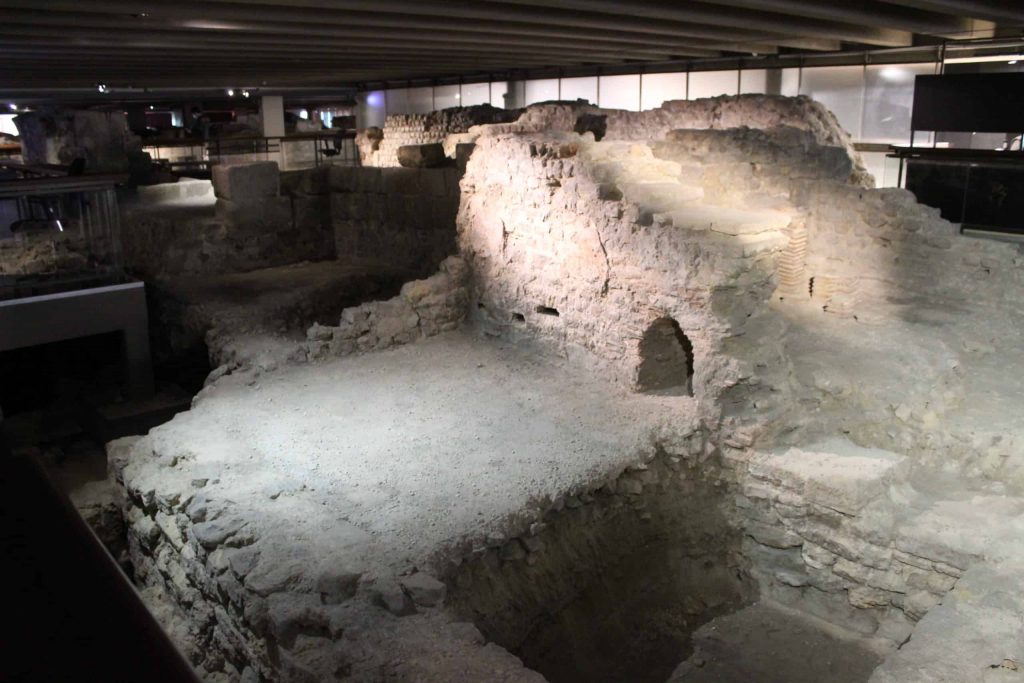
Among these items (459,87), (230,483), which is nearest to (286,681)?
(230,483)

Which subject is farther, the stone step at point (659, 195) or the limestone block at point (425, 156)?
the limestone block at point (425, 156)

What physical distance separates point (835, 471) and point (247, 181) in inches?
377

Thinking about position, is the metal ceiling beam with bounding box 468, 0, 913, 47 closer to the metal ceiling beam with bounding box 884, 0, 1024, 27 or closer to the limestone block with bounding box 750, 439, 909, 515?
the metal ceiling beam with bounding box 884, 0, 1024, 27

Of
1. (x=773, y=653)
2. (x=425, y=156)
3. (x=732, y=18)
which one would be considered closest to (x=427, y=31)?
(x=732, y=18)

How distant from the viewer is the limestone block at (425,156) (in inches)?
467

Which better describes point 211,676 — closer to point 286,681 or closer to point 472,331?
point 286,681

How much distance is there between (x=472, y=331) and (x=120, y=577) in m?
7.97

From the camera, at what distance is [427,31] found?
7172mm

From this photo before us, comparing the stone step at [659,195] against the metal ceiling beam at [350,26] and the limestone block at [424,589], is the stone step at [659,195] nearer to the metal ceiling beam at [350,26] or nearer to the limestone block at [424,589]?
the metal ceiling beam at [350,26]

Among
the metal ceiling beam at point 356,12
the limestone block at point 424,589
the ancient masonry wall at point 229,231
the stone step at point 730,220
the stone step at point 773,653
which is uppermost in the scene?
the metal ceiling beam at point 356,12

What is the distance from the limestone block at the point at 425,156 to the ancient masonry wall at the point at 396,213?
0.13 meters

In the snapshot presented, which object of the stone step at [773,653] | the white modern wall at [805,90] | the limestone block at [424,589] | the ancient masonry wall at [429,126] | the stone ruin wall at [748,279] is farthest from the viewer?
the ancient masonry wall at [429,126]

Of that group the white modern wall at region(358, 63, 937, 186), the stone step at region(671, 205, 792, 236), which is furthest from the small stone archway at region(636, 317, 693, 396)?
the white modern wall at region(358, 63, 937, 186)

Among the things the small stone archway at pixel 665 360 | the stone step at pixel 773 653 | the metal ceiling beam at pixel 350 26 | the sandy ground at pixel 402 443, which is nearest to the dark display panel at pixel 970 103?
the metal ceiling beam at pixel 350 26
